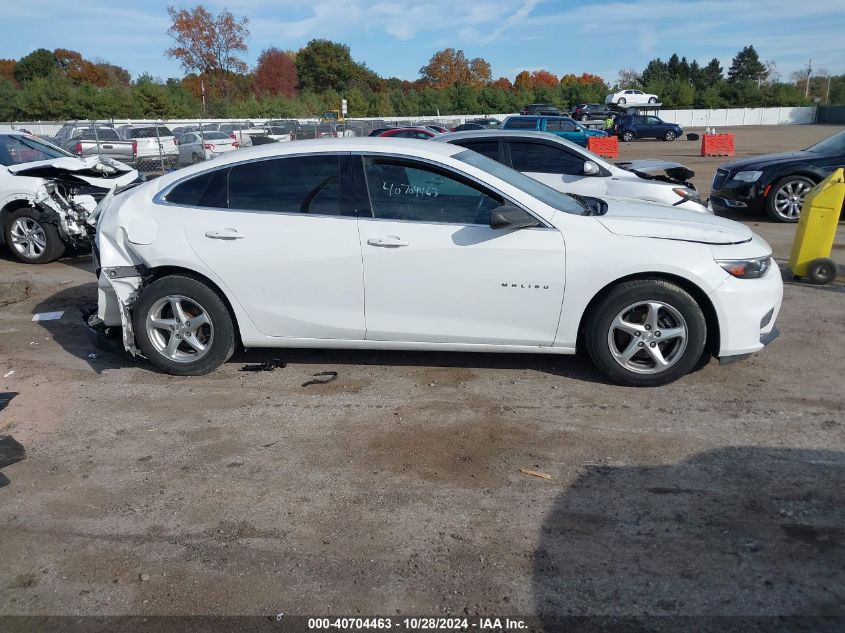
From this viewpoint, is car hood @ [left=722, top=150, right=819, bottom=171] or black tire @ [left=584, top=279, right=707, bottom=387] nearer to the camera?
black tire @ [left=584, top=279, right=707, bottom=387]

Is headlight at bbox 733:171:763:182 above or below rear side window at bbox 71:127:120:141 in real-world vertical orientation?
below

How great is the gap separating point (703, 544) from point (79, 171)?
886 cm

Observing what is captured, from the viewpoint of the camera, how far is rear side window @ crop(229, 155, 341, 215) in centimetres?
488

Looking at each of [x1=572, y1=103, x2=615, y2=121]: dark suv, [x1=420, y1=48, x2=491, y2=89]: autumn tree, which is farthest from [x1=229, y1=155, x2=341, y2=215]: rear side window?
[x1=420, y1=48, x2=491, y2=89]: autumn tree

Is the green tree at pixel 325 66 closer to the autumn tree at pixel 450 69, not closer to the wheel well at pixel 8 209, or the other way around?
the autumn tree at pixel 450 69

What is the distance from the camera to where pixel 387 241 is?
4688mm

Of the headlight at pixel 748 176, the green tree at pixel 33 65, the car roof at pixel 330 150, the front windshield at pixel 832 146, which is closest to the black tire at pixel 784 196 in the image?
the headlight at pixel 748 176

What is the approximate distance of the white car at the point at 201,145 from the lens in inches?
965

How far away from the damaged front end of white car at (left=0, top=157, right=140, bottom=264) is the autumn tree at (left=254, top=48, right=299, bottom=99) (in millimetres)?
80547

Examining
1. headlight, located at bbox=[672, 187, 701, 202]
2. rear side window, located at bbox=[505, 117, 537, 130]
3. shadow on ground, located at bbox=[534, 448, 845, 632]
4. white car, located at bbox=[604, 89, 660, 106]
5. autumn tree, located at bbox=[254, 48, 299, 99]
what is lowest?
shadow on ground, located at bbox=[534, 448, 845, 632]

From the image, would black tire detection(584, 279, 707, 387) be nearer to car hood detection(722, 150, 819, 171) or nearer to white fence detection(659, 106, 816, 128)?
car hood detection(722, 150, 819, 171)

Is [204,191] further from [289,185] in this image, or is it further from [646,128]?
[646,128]

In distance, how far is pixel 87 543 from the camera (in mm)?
3252

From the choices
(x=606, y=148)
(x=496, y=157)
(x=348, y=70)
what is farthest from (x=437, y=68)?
(x=496, y=157)
